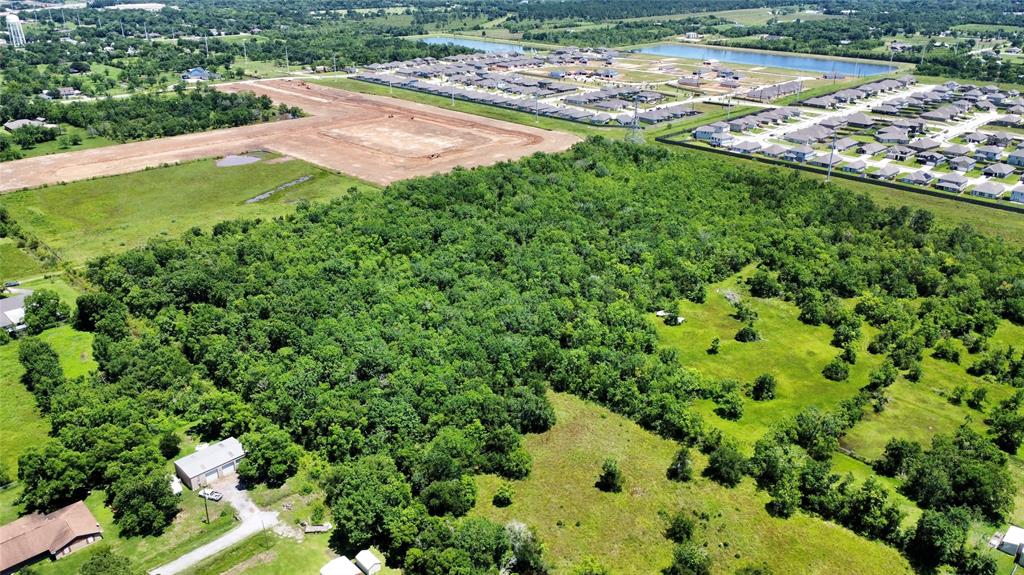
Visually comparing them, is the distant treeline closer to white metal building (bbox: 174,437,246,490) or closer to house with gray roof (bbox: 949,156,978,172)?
white metal building (bbox: 174,437,246,490)

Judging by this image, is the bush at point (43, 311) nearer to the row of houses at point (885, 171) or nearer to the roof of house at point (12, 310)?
the roof of house at point (12, 310)

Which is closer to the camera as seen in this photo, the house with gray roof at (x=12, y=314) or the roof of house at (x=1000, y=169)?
the house with gray roof at (x=12, y=314)

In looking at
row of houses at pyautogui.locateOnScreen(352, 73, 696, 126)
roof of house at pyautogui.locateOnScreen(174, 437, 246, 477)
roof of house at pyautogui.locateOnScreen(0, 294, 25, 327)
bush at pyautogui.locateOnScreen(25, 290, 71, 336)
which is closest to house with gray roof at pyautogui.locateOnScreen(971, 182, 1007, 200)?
row of houses at pyautogui.locateOnScreen(352, 73, 696, 126)

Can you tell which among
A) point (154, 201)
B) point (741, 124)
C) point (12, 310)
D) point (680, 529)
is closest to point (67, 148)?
point (154, 201)

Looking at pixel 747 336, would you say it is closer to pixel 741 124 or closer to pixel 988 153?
pixel 988 153

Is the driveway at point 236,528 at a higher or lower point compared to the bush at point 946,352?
lower

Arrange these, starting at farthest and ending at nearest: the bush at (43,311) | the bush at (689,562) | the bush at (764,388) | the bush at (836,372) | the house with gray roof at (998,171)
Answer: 1. the house with gray roof at (998,171)
2. the bush at (43,311)
3. the bush at (836,372)
4. the bush at (764,388)
5. the bush at (689,562)

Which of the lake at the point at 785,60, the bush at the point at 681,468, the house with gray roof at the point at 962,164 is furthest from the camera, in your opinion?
the lake at the point at 785,60

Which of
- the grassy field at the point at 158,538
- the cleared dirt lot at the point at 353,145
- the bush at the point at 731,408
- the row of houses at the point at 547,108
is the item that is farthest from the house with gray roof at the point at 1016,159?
the grassy field at the point at 158,538
